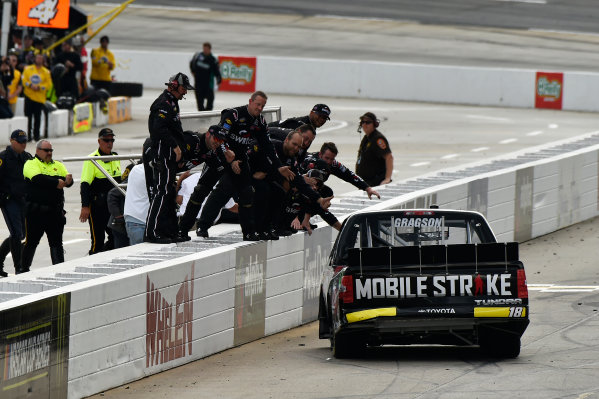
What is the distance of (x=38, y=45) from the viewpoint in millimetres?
30984

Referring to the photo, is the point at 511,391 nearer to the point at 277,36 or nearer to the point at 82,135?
the point at 82,135

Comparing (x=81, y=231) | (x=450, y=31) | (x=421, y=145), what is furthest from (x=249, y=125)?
(x=450, y=31)

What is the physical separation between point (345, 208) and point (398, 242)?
3.32m

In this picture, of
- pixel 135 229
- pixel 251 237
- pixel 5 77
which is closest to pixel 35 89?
pixel 5 77

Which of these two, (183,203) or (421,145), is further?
(421,145)

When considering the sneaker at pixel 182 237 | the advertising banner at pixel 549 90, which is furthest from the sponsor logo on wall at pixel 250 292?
the advertising banner at pixel 549 90

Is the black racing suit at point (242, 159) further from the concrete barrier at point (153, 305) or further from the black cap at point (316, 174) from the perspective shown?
the black cap at point (316, 174)

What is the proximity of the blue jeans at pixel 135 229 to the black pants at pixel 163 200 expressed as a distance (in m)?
1.05

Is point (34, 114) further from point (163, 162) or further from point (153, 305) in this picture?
point (153, 305)

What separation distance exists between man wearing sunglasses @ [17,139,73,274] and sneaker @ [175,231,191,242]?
247 cm

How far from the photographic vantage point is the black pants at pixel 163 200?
13258 mm

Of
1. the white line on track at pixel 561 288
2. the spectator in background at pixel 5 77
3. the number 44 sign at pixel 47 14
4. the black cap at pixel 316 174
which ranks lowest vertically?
the white line on track at pixel 561 288

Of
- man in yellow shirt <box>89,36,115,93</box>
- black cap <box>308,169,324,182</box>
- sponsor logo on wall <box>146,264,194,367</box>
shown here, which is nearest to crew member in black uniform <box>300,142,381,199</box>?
black cap <box>308,169,324,182</box>

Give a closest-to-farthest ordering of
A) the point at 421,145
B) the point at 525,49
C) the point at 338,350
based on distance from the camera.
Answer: the point at 338,350, the point at 421,145, the point at 525,49
